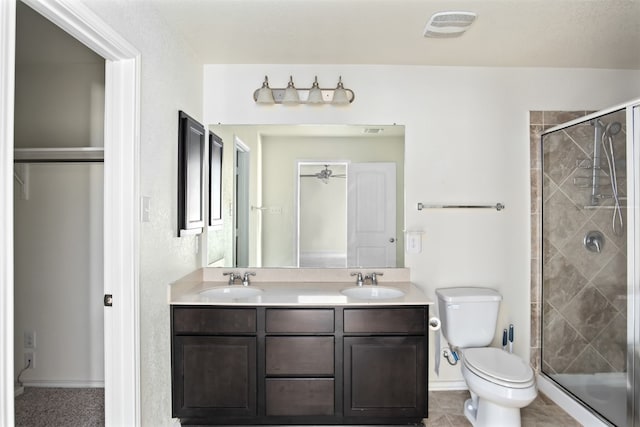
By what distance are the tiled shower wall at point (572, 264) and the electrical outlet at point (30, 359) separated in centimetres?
360

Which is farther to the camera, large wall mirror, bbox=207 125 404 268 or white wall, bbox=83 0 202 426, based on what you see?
large wall mirror, bbox=207 125 404 268

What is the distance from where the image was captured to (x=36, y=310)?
286 centimetres

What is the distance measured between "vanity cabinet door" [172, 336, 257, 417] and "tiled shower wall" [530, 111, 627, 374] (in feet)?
6.80

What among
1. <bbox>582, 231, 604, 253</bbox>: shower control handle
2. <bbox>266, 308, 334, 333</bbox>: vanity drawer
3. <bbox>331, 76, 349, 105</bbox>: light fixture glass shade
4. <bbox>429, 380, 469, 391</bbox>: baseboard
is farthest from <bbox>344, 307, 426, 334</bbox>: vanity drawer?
<bbox>331, 76, 349, 105</bbox>: light fixture glass shade

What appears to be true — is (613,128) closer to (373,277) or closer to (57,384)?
(373,277)

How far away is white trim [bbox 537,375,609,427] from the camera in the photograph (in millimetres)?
2347

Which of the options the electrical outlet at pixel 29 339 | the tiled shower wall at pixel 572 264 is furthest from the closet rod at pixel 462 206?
the electrical outlet at pixel 29 339

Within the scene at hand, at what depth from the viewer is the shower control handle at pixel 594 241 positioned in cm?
246

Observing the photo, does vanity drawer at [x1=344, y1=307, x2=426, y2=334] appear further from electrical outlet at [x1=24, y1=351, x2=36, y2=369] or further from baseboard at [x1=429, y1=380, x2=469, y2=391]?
electrical outlet at [x1=24, y1=351, x2=36, y2=369]

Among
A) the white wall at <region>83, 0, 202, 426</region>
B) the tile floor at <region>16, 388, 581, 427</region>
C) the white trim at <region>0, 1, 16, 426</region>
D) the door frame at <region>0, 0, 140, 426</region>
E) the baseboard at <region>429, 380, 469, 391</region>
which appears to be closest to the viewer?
the white trim at <region>0, 1, 16, 426</region>

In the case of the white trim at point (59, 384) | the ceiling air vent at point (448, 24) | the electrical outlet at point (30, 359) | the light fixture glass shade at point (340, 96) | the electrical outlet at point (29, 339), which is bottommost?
the white trim at point (59, 384)

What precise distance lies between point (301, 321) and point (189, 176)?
110 centimetres

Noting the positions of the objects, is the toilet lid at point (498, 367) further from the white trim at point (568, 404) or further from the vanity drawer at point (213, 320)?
the vanity drawer at point (213, 320)

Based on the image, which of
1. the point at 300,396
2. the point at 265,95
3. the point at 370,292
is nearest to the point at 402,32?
the point at 265,95
